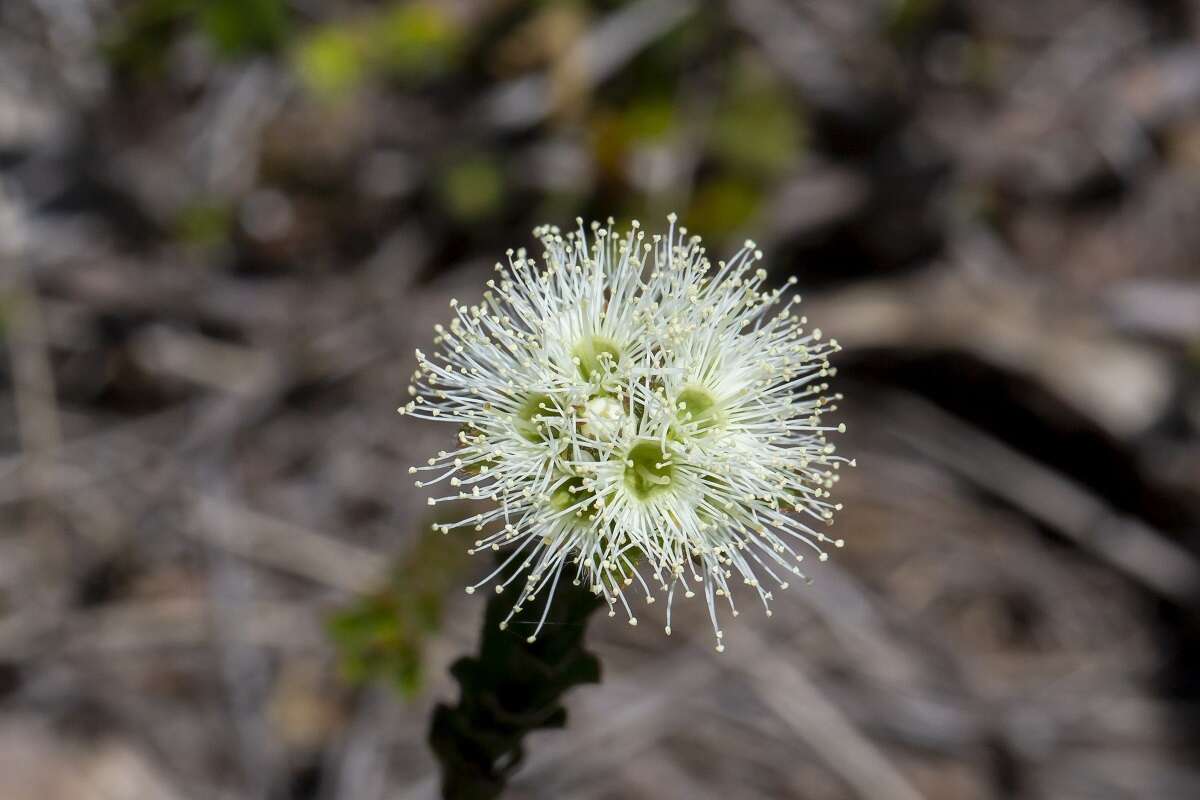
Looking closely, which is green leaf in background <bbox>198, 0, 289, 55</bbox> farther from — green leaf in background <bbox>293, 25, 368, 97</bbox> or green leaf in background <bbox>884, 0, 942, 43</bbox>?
green leaf in background <bbox>884, 0, 942, 43</bbox>

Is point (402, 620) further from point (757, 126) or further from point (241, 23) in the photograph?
point (757, 126)

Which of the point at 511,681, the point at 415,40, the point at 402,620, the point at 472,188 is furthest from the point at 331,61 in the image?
the point at 511,681

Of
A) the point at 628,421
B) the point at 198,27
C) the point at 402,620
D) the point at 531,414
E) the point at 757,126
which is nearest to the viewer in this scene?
the point at 628,421

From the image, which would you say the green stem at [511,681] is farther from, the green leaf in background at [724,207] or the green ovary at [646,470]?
the green leaf in background at [724,207]

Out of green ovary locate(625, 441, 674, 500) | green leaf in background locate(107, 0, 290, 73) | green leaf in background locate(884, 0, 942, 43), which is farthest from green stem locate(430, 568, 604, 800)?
green leaf in background locate(884, 0, 942, 43)

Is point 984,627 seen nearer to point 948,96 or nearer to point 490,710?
point 948,96

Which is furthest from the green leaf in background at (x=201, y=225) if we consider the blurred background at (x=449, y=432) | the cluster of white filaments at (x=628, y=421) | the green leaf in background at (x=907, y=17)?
the green leaf in background at (x=907, y=17)
